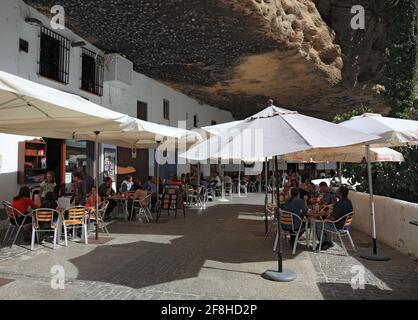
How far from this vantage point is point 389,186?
9336 mm

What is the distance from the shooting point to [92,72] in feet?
40.6

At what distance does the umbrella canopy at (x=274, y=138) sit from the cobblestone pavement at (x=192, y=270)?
175 centimetres

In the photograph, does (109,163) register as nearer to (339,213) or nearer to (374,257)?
(339,213)

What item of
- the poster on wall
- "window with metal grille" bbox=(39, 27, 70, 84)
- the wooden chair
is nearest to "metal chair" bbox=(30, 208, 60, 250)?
the wooden chair

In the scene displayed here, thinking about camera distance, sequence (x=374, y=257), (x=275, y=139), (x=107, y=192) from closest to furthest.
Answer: (x=275, y=139)
(x=374, y=257)
(x=107, y=192)

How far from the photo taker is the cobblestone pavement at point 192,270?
14.7ft

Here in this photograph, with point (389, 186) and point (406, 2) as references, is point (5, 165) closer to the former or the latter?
point (389, 186)

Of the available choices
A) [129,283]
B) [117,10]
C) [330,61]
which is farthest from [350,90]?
[129,283]

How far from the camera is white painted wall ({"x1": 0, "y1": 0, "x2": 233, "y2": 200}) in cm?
882

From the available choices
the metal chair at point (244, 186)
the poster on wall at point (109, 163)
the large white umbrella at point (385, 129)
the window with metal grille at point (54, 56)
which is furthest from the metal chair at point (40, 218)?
the metal chair at point (244, 186)

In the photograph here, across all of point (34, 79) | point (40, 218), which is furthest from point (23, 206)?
point (34, 79)

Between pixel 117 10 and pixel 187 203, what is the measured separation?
784 centimetres

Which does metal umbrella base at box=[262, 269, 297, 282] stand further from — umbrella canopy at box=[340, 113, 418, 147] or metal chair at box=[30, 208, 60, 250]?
metal chair at box=[30, 208, 60, 250]

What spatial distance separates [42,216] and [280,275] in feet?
14.8
